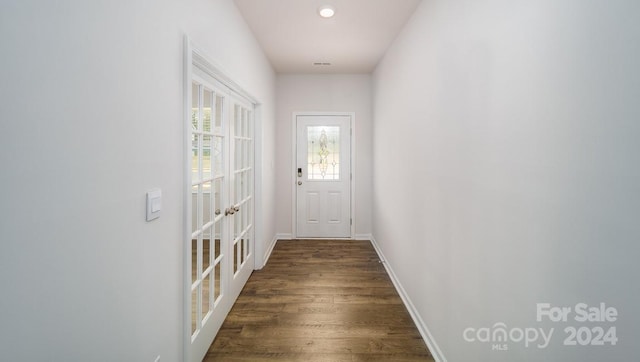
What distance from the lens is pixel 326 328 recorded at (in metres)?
2.33

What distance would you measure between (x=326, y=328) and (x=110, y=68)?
2.15 m

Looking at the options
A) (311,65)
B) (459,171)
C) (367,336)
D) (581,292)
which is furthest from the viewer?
(311,65)

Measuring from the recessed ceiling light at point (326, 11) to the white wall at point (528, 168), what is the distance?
774mm

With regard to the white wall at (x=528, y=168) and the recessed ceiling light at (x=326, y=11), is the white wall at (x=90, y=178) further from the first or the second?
the white wall at (x=528, y=168)

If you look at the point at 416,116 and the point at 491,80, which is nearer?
the point at 491,80

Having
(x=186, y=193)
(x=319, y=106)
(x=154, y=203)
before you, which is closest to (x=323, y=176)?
(x=319, y=106)

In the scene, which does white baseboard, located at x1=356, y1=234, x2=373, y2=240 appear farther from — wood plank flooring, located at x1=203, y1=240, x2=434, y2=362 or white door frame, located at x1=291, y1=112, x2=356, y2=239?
wood plank flooring, located at x1=203, y1=240, x2=434, y2=362

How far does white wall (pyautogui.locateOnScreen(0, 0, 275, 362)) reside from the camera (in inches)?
28.2

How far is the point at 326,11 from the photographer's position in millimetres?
2594

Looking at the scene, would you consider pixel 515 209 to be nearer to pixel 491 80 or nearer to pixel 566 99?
pixel 566 99

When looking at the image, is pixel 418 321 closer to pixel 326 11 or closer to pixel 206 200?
pixel 206 200

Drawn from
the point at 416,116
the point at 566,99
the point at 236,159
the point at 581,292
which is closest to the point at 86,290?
the point at 581,292

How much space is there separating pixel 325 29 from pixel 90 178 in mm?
2645

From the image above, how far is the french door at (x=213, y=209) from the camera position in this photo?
185 cm
